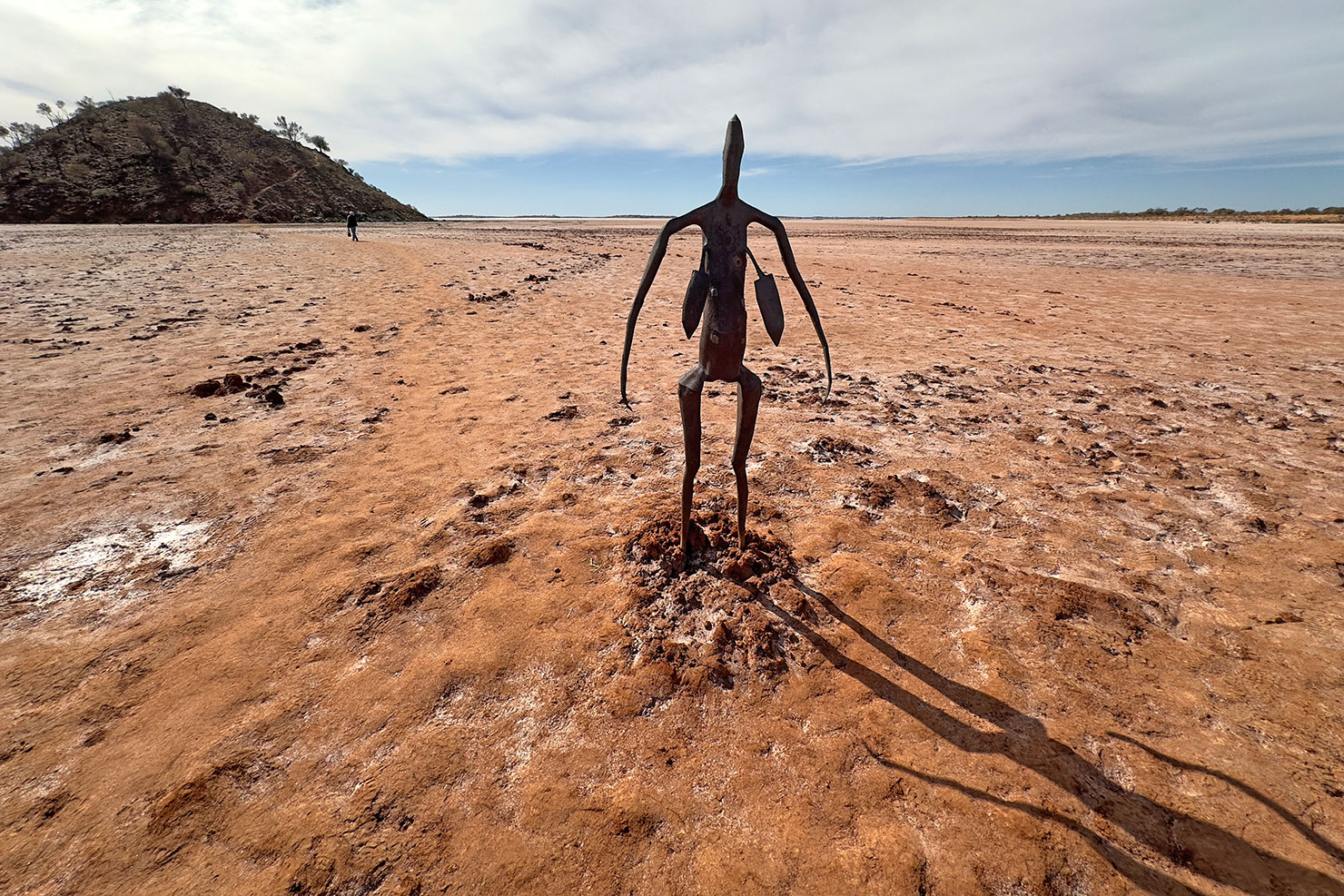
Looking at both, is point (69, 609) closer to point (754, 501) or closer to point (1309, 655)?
point (754, 501)

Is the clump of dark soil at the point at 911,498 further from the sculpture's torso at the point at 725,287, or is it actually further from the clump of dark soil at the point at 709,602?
the sculpture's torso at the point at 725,287

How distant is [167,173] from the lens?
41.9 m

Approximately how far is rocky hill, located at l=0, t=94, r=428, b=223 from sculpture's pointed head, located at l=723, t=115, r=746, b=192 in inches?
2119

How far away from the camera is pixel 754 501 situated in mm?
4414

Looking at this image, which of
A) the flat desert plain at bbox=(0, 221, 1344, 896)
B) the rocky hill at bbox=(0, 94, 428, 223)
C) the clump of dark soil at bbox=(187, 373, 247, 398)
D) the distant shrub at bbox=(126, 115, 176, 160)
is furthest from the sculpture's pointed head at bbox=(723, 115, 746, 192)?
the distant shrub at bbox=(126, 115, 176, 160)

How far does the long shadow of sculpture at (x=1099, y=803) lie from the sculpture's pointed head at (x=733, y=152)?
2.76 metres

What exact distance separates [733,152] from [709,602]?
268 cm

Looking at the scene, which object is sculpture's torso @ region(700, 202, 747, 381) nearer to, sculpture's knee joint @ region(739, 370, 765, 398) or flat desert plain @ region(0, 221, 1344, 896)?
sculpture's knee joint @ region(739, 370, 765, 398)

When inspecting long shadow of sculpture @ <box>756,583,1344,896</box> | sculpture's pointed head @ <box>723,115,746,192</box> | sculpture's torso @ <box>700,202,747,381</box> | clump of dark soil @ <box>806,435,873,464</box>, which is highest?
sculpture's pointed head @ <box>723,115,746,192</box>

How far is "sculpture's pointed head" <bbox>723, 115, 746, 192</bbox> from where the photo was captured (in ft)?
8.95

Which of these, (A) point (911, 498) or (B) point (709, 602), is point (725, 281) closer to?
(B) point (709, 602)

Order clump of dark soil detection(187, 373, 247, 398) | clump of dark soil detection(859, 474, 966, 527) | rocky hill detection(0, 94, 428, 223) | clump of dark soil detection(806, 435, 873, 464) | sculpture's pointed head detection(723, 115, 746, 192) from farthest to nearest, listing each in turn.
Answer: rocky hill detection(0, 94, 428, 223) → clump of dark soil detection(187, 373, 247, 398) → clump of dark soil detection(806, 435, 873, 464) → clump of dark soil detection(859, 474, 966, 527) → sculpture's pointed head detection(723, 115, 746, 192)

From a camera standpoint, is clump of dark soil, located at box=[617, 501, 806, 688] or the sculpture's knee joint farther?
the sculpture's knee joint

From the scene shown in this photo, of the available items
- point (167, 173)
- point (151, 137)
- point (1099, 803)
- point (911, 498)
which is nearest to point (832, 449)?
point (911, 498)
